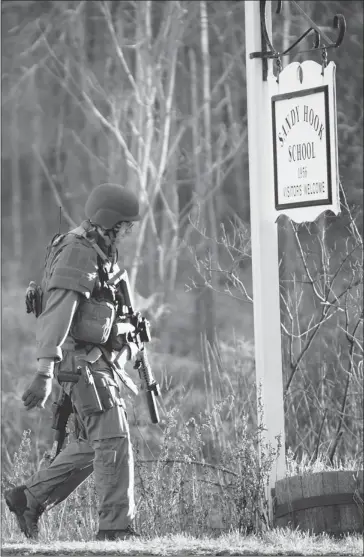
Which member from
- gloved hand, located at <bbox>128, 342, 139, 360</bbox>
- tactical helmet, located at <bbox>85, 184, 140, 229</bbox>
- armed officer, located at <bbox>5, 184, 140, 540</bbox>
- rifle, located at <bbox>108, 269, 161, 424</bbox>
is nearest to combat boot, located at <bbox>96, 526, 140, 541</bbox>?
armed officer, located at <bbox>5, 184, 140, 540</bbox>

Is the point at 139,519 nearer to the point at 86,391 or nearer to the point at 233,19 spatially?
the point at 86,391

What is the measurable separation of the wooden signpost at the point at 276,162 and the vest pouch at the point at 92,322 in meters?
0.94

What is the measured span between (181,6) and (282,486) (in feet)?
29.4

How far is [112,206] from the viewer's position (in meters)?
6.64

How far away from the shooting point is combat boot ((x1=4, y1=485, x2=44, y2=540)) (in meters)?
6.68

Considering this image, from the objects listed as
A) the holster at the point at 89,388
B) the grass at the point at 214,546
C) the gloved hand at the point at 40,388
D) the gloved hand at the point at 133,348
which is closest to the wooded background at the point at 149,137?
the gloved hand at the point at 133,348

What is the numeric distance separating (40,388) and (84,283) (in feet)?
1.88

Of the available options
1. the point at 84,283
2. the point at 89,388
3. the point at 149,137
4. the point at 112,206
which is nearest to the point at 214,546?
the point at 89,388

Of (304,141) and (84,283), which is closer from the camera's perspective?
(84,283)

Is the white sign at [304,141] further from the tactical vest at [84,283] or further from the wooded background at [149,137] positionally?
the wooded background at [149,137]

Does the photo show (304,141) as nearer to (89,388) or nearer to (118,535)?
(89,388)

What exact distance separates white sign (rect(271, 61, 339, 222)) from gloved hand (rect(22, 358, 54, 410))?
1.58m

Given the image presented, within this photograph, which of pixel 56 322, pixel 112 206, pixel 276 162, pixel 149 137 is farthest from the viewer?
pixel 149 137

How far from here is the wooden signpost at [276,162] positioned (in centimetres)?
685
